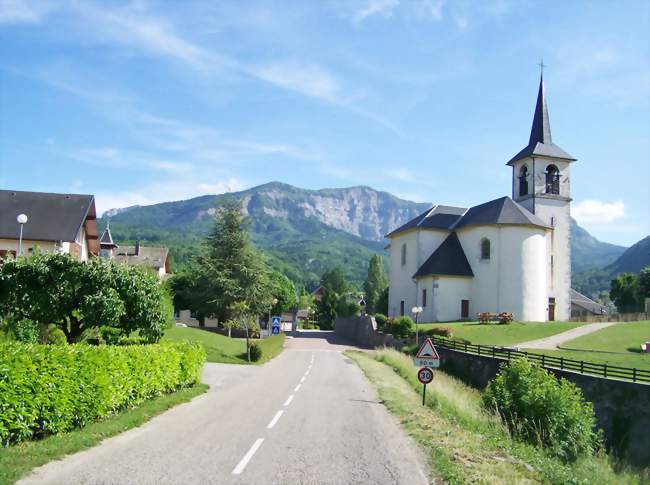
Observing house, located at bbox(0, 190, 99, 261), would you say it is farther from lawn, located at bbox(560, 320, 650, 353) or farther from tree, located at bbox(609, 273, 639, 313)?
tree, located at bbox(609, 273, 639, 313)

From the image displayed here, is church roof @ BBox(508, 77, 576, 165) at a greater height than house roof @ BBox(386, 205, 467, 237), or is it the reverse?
church roof @ BBox(508, 77, 576, 165)

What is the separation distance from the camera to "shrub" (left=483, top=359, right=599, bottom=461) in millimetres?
16016

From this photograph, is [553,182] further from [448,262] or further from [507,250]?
[448,262]

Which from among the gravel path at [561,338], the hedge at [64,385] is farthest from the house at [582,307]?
the hedge at [64,385]

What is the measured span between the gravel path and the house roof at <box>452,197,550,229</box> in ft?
37.6

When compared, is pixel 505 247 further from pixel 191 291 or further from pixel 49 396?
pixel 49 396

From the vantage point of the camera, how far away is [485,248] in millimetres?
55656

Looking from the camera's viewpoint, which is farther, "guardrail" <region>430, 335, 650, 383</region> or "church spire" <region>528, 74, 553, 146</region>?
"church spire" <region>528, 74, 553, 146</region>

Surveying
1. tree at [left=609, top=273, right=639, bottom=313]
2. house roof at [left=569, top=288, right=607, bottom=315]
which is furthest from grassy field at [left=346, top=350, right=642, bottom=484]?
tree at [left=609, top=273, right=639, bottom=313]

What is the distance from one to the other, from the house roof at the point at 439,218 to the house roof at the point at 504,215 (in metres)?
2.65

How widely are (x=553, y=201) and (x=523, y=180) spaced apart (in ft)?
12.3

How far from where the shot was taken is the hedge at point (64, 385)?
889 cm

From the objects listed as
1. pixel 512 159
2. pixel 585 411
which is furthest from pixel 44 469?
pixel 512 159

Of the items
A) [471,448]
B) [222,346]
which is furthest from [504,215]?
[471,448]
